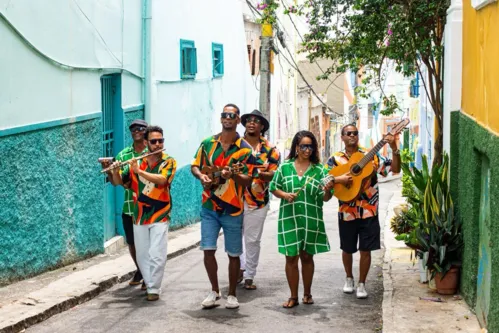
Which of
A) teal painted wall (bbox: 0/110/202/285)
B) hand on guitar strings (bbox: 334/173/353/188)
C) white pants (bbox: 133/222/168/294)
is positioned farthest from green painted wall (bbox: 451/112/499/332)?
teal painted wall (bbox: 0/110/202/285)

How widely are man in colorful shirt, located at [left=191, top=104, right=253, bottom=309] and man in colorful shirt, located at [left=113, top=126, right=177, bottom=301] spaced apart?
1.56ft

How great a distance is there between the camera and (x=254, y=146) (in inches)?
404

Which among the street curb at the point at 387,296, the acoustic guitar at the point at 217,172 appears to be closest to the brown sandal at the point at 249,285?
the street curb at the point at 387,296

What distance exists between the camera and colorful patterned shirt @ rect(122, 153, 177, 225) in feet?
31.6

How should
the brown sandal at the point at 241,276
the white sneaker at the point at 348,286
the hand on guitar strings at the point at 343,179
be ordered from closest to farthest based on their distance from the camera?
the hand on guitar strings at the point at 343,179, the white sneaker at the point at 348,286, the brown sandal at the point at 241,276

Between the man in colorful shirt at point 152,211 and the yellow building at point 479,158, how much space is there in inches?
116

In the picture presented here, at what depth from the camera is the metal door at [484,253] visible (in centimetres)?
762

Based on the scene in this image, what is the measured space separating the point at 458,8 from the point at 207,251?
3.65 m

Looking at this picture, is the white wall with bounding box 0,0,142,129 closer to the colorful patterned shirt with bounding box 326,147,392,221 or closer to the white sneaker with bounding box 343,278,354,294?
the colorful patterned shirt with bounding box 326,147,392,221

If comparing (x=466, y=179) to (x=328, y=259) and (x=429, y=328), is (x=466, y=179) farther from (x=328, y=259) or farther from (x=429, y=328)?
(x=328, y=259)

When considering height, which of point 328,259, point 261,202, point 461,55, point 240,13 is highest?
point 240,13

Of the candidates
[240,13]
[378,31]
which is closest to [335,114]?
[240,13]

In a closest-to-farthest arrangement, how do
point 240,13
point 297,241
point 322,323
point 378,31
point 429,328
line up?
point 429,328 < point 322,323 < point 297,241 < point 378,31 < point 240,13

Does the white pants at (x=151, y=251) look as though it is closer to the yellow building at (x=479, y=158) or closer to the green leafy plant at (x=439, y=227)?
the green leafy plant at (x=439, y=227)
